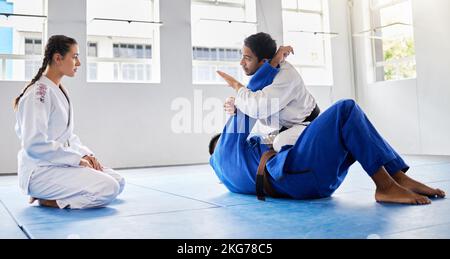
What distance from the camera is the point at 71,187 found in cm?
261

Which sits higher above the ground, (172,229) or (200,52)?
(200,52)

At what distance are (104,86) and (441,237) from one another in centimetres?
524

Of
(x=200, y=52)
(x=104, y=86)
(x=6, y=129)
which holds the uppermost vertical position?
(x=200, y=52)

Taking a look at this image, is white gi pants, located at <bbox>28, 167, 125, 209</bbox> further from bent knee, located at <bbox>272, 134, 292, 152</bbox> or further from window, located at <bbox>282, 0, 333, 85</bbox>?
window, located at <bbox>282, 0, 333, 85</bbox>

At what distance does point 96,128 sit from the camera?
5969 millimetres

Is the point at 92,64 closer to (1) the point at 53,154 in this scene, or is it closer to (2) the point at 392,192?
(1) the point at 53,154

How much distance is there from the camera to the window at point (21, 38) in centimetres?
575

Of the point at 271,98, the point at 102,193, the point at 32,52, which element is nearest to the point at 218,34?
the point at 32,52

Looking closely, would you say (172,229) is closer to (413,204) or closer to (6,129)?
(413,204)

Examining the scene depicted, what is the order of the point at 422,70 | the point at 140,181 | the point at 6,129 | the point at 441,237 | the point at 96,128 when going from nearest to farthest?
the point at 441,237
the point at 140,181
the point at 6,129
the point at 96,128
the point at 422,70

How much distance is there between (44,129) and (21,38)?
3.94m

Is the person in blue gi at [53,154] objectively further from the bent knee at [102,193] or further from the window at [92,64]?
the window at [92,64]

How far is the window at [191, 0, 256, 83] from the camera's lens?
22.4 ft
